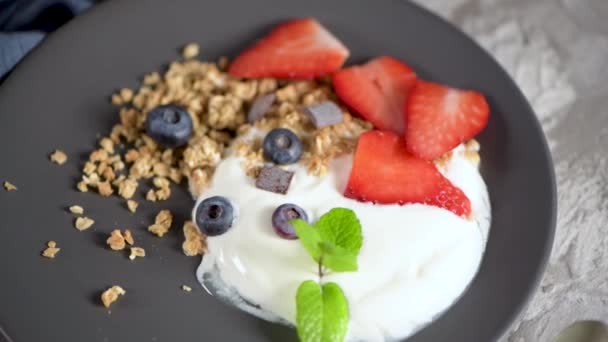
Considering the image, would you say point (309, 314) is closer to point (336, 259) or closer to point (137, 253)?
point (336, 259)

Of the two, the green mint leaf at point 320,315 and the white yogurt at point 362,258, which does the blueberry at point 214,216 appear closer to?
the white yogurt at point 362,258

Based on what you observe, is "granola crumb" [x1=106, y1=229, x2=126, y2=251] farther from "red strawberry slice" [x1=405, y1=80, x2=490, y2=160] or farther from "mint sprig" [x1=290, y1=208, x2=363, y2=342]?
"red strawberry slice" [x1=405, y1=80, x2=490, y2=160]

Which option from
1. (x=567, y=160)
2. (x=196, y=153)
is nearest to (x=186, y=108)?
(x=196, y=153)

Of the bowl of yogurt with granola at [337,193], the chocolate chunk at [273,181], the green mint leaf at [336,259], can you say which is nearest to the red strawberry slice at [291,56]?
the bowl of yogurt with granola at [337,193]

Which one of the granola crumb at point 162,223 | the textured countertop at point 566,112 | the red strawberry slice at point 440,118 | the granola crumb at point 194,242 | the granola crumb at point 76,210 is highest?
the red strawberry slice at point 440,118

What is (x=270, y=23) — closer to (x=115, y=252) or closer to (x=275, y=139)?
(x=275, y=139)

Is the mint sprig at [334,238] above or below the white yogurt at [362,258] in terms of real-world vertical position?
above
